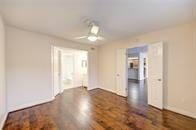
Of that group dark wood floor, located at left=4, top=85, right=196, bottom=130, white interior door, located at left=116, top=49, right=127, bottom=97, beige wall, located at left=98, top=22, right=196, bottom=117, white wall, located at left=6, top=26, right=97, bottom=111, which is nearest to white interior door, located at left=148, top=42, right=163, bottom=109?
beige wall, located at left=98, top=22, right=196, bottom=117

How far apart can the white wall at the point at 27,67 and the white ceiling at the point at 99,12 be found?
64 cm

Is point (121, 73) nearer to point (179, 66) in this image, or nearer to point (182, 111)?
point (179, 66)

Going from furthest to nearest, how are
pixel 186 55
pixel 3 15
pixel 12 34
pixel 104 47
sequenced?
pixel 104 47, pixel 12 34, pixel 186 55, pixel 3 15

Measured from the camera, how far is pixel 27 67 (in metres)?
4.00

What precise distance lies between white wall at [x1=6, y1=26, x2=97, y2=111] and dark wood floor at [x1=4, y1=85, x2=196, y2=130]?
0.41 m

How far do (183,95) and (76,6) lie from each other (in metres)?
3.59

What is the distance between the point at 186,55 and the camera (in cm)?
330

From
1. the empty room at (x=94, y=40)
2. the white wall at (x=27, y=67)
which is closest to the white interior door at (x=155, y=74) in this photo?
the empty room at (x=94, y=40)

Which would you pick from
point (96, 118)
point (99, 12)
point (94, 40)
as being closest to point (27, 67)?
point (94, 40)

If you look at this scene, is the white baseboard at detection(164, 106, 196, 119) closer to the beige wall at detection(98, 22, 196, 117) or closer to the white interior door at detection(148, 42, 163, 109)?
the beige wall at detection(98, 22, 196, 117)

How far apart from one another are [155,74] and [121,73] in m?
1.73

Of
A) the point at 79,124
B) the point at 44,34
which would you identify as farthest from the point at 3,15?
the point at 79,124

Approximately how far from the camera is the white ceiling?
227cm

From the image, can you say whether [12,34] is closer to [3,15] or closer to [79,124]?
[3,15]
